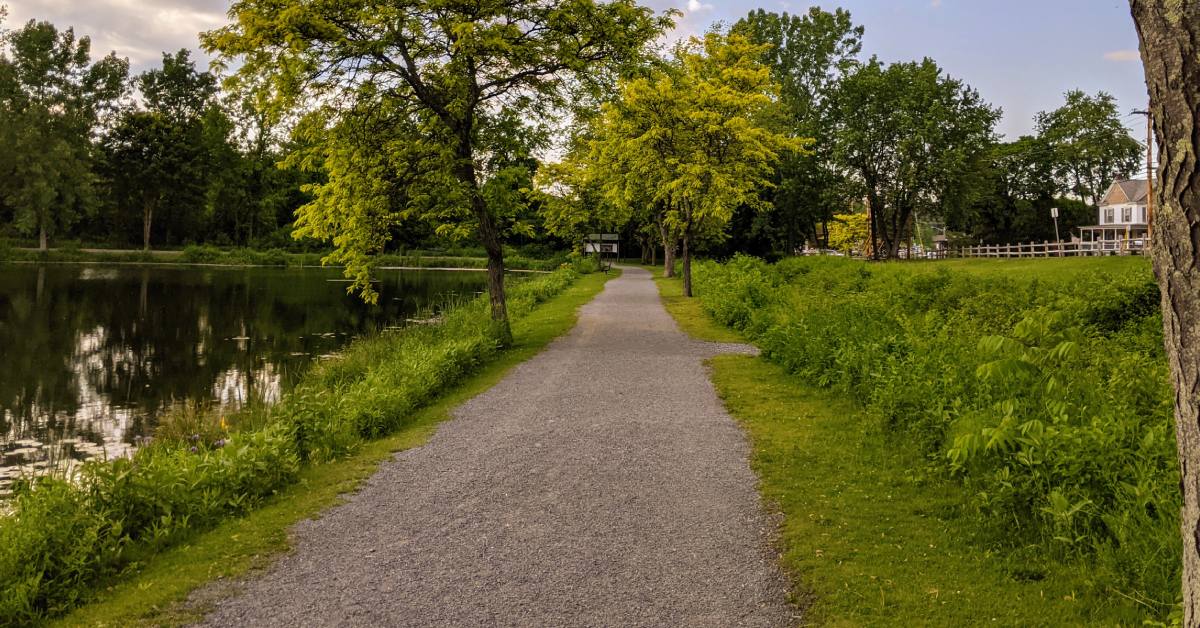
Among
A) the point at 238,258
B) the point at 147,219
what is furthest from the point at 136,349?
the point at 147,219

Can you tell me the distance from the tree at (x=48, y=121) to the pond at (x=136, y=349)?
78.9 ft

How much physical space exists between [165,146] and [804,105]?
55.5 metres

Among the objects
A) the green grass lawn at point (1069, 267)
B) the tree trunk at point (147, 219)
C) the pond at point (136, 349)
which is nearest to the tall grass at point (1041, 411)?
the green grass lawn at point (1069, 267)

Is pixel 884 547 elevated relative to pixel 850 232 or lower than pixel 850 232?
lower

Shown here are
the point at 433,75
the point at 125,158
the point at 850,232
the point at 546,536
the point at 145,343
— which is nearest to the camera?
the point at 546,536

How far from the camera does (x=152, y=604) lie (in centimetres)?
498

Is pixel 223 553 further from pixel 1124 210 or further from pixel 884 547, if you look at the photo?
pixel 1124 210

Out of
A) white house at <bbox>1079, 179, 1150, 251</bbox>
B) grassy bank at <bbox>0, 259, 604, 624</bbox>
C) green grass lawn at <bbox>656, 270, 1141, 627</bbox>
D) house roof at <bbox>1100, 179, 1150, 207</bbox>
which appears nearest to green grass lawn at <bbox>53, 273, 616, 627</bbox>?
grassy bank at <bbox>0, 259, 604, 624</bbox>

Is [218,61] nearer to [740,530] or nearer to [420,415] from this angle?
[420,415]

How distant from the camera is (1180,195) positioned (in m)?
2.38

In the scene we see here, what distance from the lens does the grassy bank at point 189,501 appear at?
5.19 m

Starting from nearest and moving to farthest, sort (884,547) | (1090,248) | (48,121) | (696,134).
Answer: (884,547) → (696,134) → (1090,248) → (48,121)

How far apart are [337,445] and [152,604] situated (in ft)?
12.4

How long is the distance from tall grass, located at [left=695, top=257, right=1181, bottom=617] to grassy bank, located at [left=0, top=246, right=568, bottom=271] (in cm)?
4644
